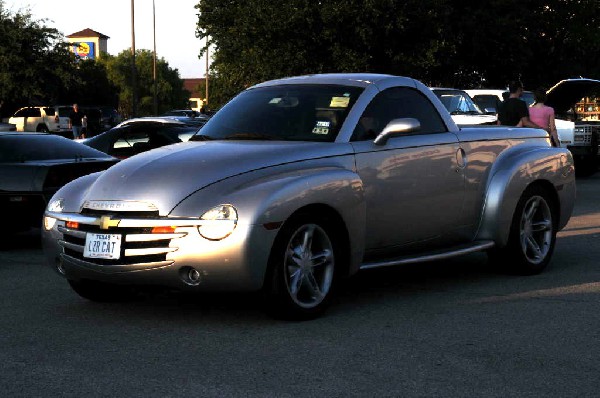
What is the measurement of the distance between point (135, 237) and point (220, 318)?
82 centimetres

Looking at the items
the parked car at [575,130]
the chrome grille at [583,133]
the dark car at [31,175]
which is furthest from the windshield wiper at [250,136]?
the chrome grille at [583,133]

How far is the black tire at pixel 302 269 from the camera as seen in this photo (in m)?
6.60

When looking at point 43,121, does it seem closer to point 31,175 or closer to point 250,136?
point 31,175

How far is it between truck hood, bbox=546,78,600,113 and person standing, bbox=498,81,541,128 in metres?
5.67

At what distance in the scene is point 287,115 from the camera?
770 cm

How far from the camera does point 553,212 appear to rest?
9234 mm

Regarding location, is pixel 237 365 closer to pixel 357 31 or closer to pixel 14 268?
pixel 14 268

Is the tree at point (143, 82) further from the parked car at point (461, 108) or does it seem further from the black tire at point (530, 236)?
the black tire at point (530, 236)

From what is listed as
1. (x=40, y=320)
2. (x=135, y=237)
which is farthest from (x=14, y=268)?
(x=135, y=237)

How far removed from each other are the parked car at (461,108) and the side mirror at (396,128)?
12521mm

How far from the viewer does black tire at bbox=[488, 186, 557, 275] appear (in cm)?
868

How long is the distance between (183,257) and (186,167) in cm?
68

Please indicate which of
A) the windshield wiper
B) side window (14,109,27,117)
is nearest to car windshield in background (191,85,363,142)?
the windshield wiper

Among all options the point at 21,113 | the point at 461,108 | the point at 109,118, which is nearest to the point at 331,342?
the point at 461,108
